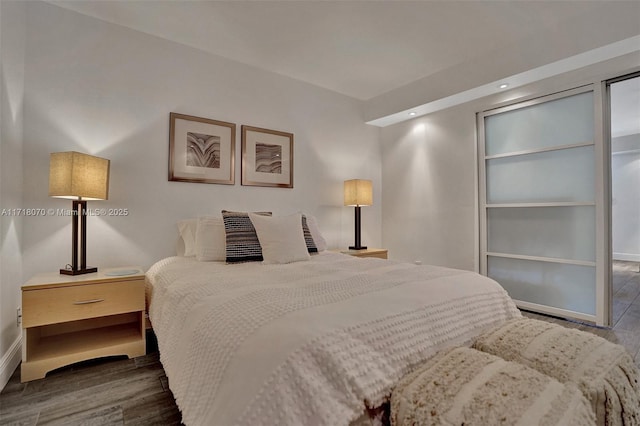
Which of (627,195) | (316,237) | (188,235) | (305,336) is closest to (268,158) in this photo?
(316,237)

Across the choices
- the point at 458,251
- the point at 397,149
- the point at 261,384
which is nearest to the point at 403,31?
the point at 397,149

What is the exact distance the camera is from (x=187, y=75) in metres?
2.86

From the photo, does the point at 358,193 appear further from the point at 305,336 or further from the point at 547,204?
the point at 305,336

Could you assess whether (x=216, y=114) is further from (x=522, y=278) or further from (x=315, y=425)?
(x=522, y=278)

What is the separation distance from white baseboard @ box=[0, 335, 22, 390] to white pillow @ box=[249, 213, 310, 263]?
5.29ft

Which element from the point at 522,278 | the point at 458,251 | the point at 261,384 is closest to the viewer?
the point at 261,384

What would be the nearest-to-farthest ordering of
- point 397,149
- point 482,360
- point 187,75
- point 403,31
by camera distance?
point 482,360, point 403,31, point 187,75, point 397,149

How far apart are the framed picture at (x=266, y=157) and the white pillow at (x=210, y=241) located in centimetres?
75

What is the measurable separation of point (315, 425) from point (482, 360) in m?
0.63

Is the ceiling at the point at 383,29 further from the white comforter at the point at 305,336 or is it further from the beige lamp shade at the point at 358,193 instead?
the white comforter at the point at 305,336

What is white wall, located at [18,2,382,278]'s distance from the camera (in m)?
2.25

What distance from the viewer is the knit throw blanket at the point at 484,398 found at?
0.84 meters

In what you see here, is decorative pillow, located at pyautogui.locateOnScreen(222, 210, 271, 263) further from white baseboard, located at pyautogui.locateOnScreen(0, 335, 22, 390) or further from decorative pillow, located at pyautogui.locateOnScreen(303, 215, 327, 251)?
white baseboard, located at pyautogui.locateOnScreen(0, 335, 22, 390)

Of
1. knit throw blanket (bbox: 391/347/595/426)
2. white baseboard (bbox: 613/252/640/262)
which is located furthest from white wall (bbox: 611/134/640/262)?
knit throw blanket (bbox: 391/347/595/426)
